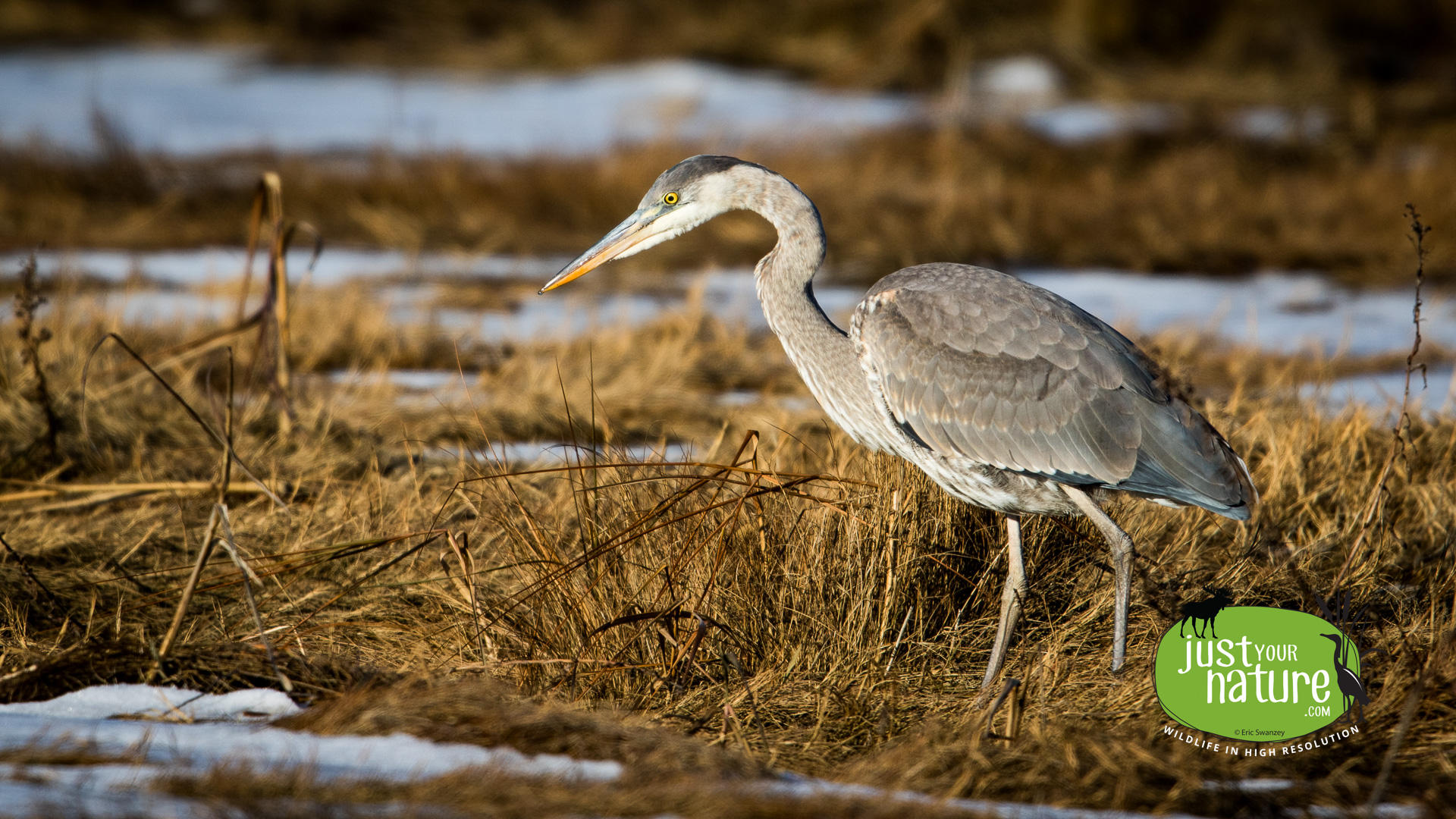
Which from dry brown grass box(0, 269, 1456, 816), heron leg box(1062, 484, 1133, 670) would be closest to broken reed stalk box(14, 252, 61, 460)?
dry brown grass box(0, 269, 1456, 816)

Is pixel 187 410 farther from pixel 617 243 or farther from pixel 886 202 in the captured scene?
pixel 886 202

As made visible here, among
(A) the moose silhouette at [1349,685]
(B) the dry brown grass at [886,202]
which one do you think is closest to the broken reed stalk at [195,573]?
(A) the moose silhouette at [1349,685]

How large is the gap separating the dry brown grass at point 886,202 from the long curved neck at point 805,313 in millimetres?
4809

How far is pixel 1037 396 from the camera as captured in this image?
10.6ft

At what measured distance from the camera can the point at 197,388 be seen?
544 cm

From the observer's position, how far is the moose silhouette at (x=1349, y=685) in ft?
9.23

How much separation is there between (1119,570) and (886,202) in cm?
732

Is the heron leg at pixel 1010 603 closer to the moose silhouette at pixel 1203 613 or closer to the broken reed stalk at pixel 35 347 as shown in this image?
the moose silhouette at pixel 1203 613

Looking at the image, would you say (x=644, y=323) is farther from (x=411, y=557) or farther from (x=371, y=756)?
(x=371, y=756)

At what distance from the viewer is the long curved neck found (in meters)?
3.39

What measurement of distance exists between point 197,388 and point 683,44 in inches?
474

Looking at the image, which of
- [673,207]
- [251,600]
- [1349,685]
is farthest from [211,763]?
[1349,685]

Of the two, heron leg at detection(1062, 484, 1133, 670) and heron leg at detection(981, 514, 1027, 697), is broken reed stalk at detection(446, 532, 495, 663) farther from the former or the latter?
heron leg at detection(1062, 484, 1133, 670)

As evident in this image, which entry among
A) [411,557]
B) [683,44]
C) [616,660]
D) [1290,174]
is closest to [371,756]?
[616,660]
